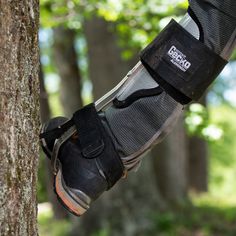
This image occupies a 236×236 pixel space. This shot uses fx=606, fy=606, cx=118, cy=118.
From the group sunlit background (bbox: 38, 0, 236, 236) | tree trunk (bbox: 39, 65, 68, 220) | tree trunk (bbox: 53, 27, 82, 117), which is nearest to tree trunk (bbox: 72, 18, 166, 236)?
sunlit background (bbox: 38, 0, 236, 236)

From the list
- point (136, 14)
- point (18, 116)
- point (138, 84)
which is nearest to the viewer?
point (18, 116)

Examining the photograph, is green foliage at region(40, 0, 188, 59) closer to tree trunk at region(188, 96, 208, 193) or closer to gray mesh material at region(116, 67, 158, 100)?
gray mesh material at region(116, 67, 158, 100)

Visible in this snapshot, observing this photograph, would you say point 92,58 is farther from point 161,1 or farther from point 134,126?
point 134,126

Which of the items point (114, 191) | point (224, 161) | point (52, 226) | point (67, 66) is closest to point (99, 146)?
point (114, 191)

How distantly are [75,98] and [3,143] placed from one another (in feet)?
31.1

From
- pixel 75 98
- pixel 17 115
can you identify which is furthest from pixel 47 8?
pixel 17 115

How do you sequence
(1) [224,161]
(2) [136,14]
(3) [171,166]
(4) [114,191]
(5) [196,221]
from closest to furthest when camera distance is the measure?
(2) [136,14], (4) [114,191], (5) [196,221], (3) [171,166], (1) [224,161]

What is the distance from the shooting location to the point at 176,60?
232 centimetres

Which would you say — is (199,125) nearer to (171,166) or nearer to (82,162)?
(82,162)

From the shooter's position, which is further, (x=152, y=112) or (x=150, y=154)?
(x=150, y=154)

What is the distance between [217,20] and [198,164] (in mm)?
12543

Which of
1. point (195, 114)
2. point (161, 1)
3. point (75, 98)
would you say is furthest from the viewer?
point (75, 98)

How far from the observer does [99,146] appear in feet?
7.54

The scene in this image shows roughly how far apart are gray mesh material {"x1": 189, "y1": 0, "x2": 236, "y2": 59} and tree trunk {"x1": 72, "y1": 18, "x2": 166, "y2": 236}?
6203mm
